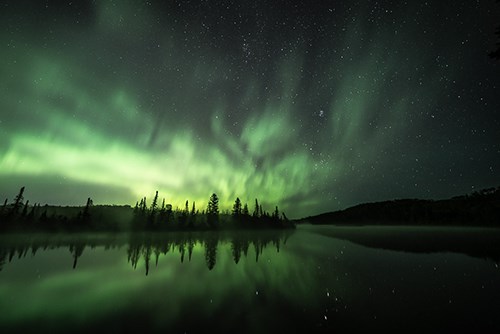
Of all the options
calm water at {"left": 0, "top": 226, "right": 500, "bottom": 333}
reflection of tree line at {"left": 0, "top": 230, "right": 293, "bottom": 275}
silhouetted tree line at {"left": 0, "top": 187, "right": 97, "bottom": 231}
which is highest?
silhouetted tree line at {"left": 0, "top": 187, "right": 97, "bottom": 231}

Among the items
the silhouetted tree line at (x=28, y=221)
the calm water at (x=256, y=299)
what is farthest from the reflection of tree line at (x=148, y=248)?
the silhouetted tree line at (x=28, y=221)

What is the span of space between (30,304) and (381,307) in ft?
67.5

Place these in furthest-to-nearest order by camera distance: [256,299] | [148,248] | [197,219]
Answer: [197,219]
[148,248]
[256,299]

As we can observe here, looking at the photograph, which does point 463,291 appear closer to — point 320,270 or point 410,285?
point 410,285

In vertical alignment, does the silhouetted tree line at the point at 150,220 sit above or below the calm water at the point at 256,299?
above

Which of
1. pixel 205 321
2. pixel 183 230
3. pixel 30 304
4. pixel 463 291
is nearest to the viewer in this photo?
pixel 205 321

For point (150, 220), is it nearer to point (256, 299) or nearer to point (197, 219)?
point (197, 219)

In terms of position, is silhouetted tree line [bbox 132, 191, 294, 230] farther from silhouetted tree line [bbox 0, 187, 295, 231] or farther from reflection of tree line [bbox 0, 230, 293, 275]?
reflection of tree line [bbox 0, 230, 293, 275]

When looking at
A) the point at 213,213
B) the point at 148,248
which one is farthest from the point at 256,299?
the point at 213,213

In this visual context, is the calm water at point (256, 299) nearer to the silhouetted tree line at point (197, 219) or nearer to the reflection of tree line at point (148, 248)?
Result: the reflection of tree line at point (148, 248)

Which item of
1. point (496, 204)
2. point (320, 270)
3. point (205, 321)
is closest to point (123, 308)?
point (205, 321)

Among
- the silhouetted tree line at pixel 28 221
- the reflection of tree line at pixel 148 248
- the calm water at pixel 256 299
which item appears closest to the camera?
the calm water at pixel 256 299

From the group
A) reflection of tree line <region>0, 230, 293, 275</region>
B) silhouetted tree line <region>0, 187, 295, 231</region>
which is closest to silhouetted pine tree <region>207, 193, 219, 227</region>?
silhouetted tree line <region>0, 187, 295, 231</region>

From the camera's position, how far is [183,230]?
131250 millimetres
